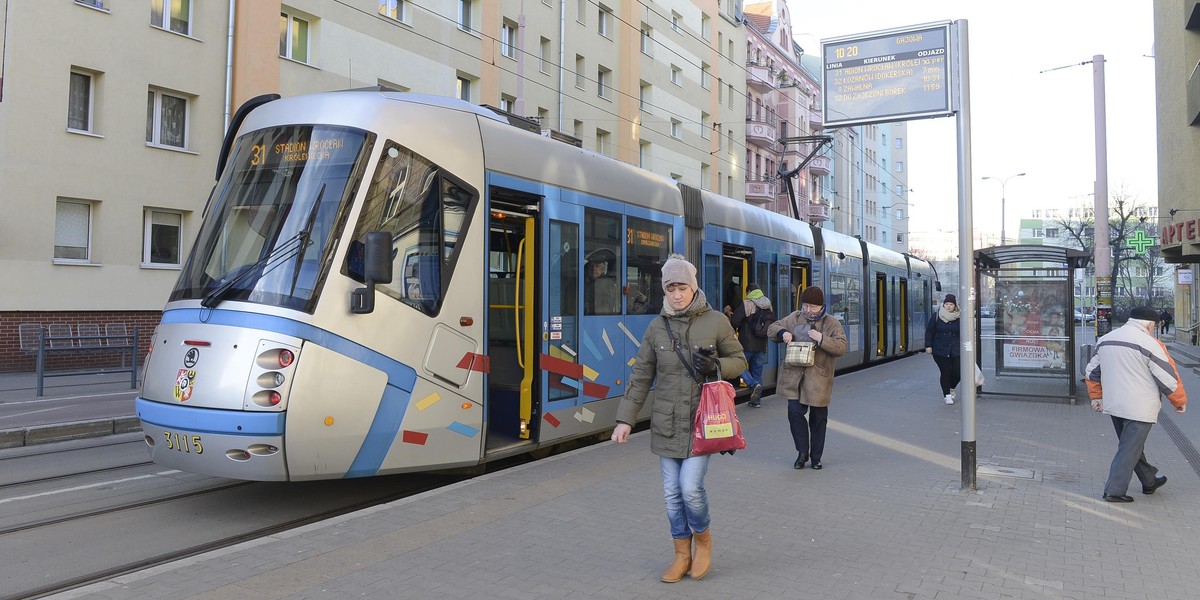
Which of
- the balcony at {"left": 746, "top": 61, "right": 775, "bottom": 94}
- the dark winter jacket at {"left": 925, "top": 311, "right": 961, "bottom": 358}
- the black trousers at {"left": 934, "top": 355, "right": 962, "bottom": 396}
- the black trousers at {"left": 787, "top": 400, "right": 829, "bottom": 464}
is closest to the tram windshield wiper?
the black trousers at {"left": 787, "top": 400, "right": 829, "bottom": 464}

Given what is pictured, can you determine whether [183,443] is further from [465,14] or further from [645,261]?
[465,14]

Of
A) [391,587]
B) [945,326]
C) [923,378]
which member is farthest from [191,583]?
[923,378]

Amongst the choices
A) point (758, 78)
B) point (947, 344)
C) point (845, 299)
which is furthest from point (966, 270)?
point (758, 78)

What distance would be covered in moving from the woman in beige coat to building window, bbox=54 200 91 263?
16903 mm

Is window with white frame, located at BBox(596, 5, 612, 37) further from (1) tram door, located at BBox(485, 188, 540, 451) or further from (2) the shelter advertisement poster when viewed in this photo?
(1) tram door, located at BBox(485, 188, 540, 451)

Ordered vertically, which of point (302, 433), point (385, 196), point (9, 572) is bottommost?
point (9, 572)

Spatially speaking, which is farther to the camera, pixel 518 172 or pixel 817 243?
pixel 817 243

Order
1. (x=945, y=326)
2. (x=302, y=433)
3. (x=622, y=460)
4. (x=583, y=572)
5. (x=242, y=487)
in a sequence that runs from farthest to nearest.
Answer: (x=945, y=326) < (x=622, y=460) < (x=242, y=487) < (x=302, y=433) < (x=583, y=572)

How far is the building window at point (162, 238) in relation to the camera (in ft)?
66.7

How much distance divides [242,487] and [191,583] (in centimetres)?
273

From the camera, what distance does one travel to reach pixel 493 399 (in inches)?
327

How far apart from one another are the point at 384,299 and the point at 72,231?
52.8 ft

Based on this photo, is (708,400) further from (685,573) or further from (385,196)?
(385,196)

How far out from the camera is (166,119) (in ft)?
67.8
